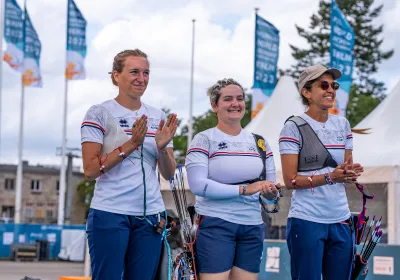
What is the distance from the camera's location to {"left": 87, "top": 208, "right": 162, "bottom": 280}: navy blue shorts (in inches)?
186

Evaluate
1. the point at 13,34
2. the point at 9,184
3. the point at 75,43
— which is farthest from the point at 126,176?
the point at 9,184

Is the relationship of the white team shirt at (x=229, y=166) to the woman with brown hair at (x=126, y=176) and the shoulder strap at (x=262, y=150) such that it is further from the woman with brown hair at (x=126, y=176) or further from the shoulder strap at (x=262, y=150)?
the woman with brown hair at (x=126, y=176)

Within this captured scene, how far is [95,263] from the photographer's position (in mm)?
4797

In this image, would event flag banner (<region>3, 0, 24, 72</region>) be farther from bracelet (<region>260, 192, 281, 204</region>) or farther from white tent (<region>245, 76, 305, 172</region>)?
bracelet (<region>260, 192, 281, 204</region>)

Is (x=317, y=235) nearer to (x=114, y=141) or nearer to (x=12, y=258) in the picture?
(x=114, y=141)

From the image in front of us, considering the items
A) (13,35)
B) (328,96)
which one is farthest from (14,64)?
(328,96)

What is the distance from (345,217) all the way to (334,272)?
14.8 inches

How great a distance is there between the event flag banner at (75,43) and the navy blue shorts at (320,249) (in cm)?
2581

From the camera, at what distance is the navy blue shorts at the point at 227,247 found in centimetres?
541

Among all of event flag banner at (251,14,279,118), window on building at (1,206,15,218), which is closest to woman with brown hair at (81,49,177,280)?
event flag banner at (251,14,279,118)

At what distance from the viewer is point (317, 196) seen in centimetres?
545

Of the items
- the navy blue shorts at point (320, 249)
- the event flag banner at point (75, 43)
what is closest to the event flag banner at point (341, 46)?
the event flag banner at point (75, 43)

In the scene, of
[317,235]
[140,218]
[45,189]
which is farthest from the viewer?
[45,189]

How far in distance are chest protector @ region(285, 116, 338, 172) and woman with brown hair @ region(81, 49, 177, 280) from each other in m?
1.02
